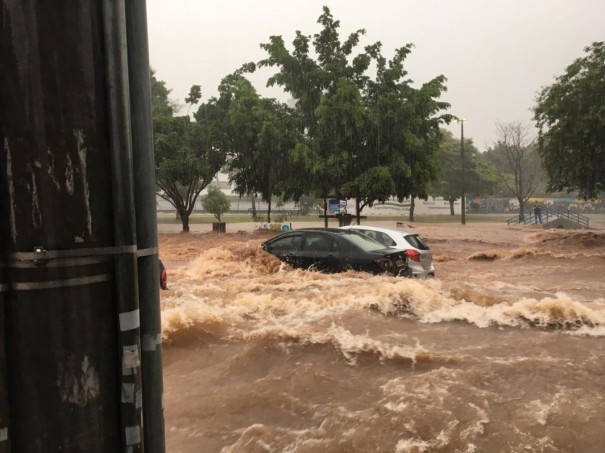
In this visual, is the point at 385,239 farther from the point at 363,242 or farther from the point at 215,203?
the point at 215,203

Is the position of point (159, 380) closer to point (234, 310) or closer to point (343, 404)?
point (343, 404)

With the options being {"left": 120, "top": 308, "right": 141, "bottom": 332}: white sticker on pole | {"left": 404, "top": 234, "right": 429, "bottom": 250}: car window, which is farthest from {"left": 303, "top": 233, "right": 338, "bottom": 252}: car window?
{"left": 120, "top": 308, "right": 141, "bottom": 332}: white sticker on pole

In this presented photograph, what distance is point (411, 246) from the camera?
37.8 feet

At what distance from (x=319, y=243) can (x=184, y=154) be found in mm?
18272

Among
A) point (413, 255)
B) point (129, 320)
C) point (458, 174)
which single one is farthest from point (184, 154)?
point (458, 174)

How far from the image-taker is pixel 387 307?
8.34m

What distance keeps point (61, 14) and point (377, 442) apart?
3749mm

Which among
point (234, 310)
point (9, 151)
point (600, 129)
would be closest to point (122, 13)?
point (9, 151)

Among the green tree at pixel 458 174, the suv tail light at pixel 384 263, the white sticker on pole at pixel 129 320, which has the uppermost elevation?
the green tree at pixel 458 174

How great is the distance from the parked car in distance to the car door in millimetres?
1145

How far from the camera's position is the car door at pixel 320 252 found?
1057 cm

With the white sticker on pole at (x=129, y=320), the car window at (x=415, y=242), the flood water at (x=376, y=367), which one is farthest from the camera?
the car window at (x=415, y=242)

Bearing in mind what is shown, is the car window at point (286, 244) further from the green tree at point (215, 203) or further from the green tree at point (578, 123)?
the green tree at point (215, 203)

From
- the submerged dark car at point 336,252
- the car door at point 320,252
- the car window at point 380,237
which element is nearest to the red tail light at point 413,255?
the submerged dark car at point 336,252
